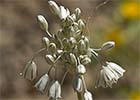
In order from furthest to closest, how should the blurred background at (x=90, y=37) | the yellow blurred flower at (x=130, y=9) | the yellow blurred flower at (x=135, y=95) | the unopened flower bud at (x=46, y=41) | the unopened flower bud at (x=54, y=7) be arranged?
the yellow blurred flower at (x=130, y=9) < the blurred background at (x=90, y=37) < the yellow blurred flower at (x=135, y=95) < the unopened flower bud at (x=54, y=7) < the unopened flower bud at (x=46, y=41)

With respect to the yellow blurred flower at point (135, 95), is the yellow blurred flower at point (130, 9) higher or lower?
higher

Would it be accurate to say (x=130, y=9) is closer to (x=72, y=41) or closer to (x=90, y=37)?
(x=90, y=37)

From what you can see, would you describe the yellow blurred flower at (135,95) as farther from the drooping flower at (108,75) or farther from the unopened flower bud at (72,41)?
the unopened flower bud at (72,41)

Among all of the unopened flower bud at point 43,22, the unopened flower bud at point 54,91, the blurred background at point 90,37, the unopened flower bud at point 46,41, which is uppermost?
the blurred background at point 90,37

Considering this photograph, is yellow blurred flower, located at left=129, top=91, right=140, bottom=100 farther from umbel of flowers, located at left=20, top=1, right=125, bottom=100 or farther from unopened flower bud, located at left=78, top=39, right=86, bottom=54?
unopened flower bud, located at left=78, top=39, right=86, bottom=54

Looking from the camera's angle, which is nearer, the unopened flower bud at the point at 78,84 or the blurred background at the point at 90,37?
the unopened flower bud at the point at 78,84

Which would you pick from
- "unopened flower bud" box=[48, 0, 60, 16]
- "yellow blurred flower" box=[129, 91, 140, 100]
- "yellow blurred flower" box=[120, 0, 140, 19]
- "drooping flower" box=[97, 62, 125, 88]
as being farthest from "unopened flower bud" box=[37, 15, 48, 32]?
"yellow blurred flower" box=[120, 0, 140, 19]

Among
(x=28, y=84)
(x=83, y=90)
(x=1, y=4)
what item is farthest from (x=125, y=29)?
(x=83, y=90)

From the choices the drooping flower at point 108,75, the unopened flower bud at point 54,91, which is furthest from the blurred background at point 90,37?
the unopened flower bud at point 54,91

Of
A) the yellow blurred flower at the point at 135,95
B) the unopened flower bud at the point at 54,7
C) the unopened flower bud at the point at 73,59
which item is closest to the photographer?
the unopened flower bud at the point at 73,59
